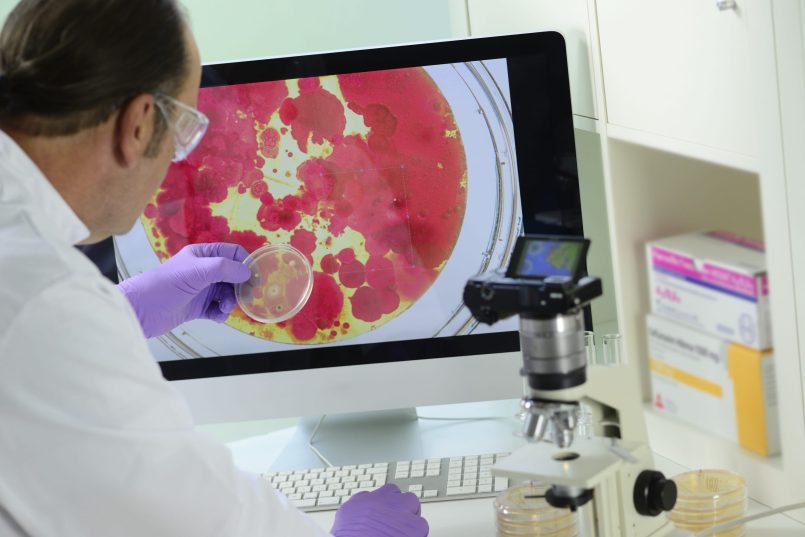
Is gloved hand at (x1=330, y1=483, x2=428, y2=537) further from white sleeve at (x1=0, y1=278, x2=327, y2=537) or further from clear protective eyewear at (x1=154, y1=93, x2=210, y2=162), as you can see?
clear protective eyewear at (x1=154, y1=93, x2=210, y2=162)

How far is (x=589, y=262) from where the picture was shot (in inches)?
69.1

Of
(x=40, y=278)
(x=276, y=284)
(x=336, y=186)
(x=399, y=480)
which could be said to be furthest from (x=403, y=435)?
(x=40, y=278)

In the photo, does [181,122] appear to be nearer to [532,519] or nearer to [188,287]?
[188,287]

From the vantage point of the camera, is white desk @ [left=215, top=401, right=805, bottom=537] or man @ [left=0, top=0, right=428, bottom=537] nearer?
man @ [left=0, top=0, right=428, bottom=537]

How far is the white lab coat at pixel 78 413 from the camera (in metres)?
0.94

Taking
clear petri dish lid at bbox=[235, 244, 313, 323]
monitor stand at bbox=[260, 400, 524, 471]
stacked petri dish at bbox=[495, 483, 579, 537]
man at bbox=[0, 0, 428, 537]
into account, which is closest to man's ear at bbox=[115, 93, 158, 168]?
man at bbox=[0, 0, 428, 537]

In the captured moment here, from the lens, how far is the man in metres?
0.94

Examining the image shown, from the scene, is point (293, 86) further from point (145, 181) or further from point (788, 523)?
point (788, 523)

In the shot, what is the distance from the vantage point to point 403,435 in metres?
1.78

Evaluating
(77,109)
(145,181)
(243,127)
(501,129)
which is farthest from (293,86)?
(77,109)

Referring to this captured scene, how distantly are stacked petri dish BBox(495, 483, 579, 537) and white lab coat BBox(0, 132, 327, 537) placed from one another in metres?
0.39

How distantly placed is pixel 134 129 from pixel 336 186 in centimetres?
54

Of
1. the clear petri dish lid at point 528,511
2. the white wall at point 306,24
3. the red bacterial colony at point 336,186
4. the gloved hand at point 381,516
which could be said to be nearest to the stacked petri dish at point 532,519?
the clear petri dish lid at point 528,511

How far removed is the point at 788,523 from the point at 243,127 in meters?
0.99
